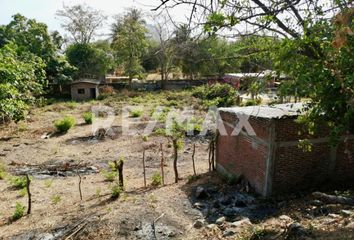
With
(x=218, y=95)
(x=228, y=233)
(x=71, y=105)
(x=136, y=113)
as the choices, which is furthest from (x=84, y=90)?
(x=228, y=233)

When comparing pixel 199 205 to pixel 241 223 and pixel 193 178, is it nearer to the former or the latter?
pixel 241 223

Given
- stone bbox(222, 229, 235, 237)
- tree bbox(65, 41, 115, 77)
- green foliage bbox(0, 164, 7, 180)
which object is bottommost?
green foliage bbox(0, 164, 7, 180)

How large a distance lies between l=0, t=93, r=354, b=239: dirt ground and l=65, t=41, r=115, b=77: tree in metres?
21.7

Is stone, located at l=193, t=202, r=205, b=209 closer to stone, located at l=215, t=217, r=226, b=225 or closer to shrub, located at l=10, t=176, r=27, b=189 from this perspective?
stone, located at l=215, t=217, r=226, b=225

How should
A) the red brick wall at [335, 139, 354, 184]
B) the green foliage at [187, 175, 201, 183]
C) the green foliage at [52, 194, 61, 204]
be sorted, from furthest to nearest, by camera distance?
the green foliage at [187, 175, 201, 183] < the green foliage at [52, 194, 61, 204] < the red brick wall at [335, 139, 354, 184]

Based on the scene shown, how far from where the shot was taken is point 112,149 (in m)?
17.6

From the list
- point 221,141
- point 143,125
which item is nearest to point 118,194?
point 221,141

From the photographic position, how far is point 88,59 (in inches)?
1529

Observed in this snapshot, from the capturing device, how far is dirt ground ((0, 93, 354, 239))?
24.0 feet

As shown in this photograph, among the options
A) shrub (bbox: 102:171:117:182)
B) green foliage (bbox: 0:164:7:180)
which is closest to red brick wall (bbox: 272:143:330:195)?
shrub (bbox: 102:171:117:182)

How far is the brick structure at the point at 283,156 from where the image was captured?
9.01 m

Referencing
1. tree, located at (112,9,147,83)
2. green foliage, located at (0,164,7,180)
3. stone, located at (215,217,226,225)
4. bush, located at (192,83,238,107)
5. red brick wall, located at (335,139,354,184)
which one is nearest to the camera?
stone, located at (215,217,226,225)

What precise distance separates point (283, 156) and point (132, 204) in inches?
169

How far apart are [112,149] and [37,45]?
764 inches
